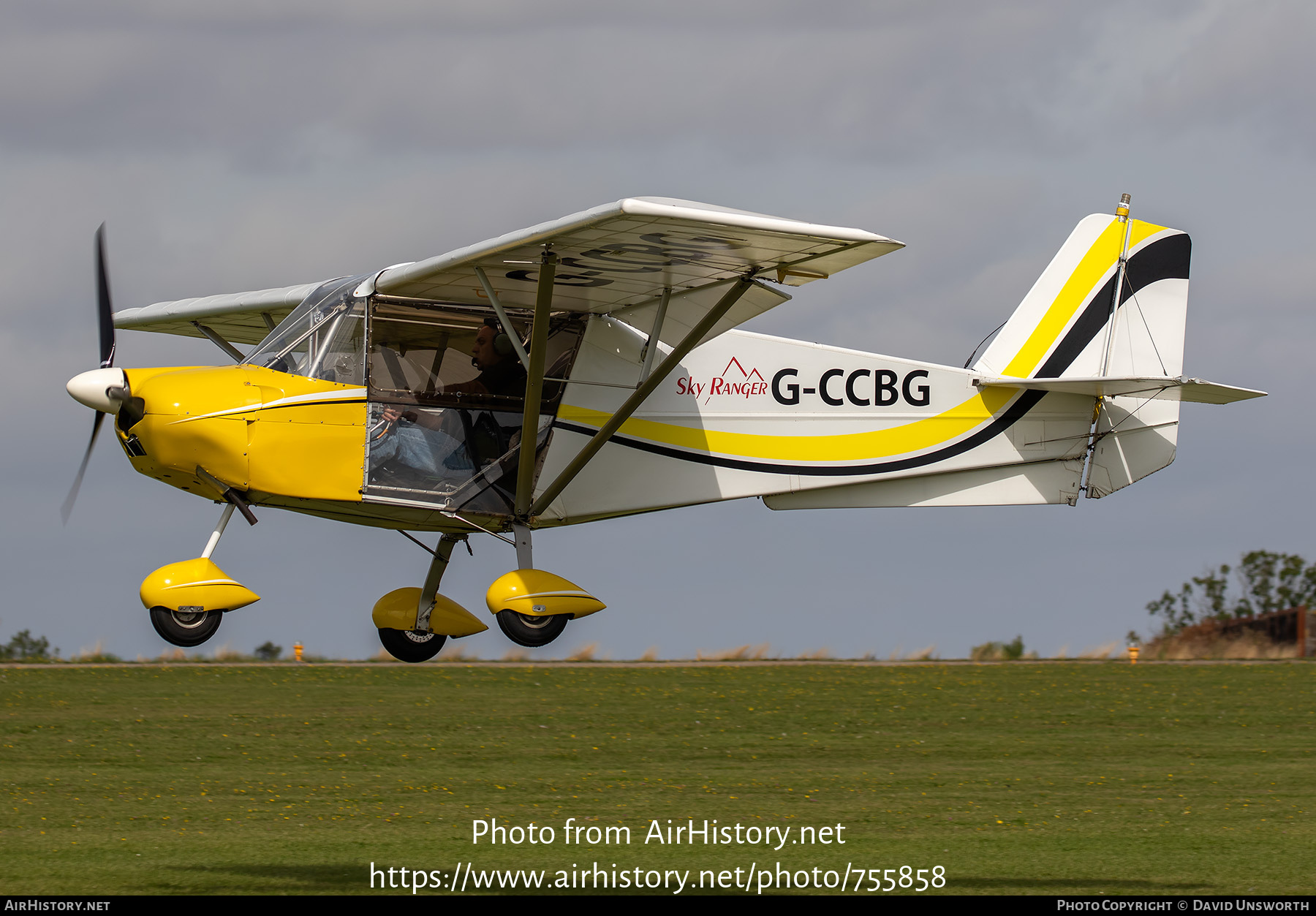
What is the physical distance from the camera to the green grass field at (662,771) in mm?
20594

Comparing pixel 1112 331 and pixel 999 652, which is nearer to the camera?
pixel 1112 331

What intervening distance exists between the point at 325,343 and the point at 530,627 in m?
2.63

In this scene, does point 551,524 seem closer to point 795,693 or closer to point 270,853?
point 270,853

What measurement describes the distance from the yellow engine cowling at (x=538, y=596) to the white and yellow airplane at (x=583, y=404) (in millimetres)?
19

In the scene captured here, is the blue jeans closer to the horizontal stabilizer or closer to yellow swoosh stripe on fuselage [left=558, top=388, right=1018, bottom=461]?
yellow swoosh stripe on fuselage [left=558, top=388, right=1018, bottom=461]

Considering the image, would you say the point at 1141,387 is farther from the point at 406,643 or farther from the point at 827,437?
the point at 406,643

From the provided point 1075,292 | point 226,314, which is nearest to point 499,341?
point 226,314

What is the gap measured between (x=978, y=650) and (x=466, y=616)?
41771mm

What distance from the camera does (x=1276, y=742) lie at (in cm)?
3503

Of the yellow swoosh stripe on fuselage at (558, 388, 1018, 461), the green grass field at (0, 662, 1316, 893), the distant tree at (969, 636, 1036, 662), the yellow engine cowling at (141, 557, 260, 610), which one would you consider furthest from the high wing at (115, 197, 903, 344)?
the distant tree at (969, 636, 1036, 662)

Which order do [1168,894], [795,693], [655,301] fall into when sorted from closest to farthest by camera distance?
[655,301] → [1168,894] → [795,693]

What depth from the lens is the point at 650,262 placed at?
1062cm

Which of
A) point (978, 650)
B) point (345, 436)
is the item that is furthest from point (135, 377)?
point (978, 650)

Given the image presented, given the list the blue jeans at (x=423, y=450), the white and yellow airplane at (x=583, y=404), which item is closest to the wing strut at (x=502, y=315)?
the white and yellow airplane at (x=583, y=404)
